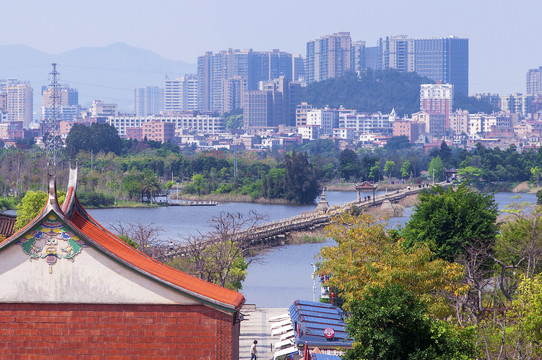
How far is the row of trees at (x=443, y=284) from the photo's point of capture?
47.9 feet

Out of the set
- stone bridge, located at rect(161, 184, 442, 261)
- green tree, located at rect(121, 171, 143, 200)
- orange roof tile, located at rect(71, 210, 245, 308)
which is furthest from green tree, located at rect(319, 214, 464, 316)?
green tree, located at rect(121, 171, 143, 200)

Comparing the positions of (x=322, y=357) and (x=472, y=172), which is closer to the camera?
(x=322, y=357)

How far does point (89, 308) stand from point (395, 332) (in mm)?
4616

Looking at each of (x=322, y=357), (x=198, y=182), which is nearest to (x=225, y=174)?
(x=198, y=182)

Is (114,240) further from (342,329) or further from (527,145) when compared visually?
(527,145)

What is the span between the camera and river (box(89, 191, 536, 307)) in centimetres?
3769

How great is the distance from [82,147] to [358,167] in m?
33.7

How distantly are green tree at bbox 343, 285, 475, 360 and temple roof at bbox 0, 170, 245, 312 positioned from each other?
6.32 feet

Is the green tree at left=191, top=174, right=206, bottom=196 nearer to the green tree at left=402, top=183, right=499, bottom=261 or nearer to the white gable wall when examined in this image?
the green tree at left=402, top=183, right=499, bottom=261

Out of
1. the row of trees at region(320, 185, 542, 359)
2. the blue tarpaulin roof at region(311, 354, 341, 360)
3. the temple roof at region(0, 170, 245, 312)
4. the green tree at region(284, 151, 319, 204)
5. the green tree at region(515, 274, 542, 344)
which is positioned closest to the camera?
the temple roof at region(0, 170, 245, 312)

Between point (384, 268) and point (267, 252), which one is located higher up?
point (384, 268)

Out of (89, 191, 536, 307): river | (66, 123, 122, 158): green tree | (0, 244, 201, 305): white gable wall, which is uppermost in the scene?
(66, 123, 122, 158): green tree

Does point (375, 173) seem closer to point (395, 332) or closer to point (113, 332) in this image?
point (395, 332)

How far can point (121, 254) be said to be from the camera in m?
14.5
